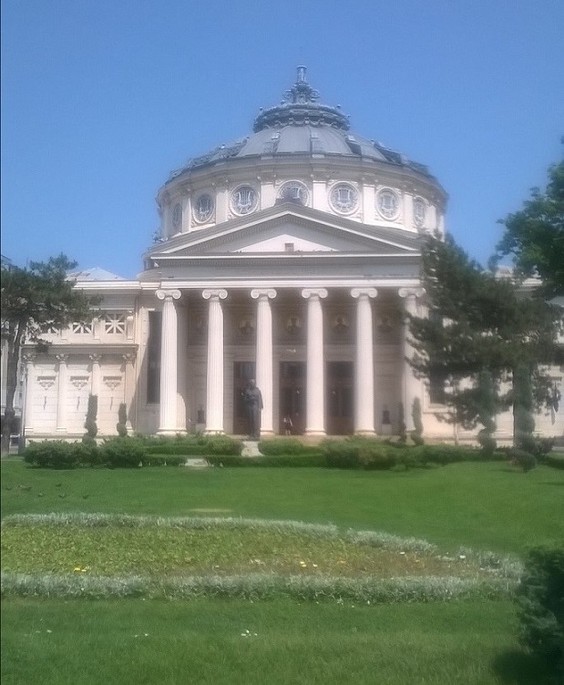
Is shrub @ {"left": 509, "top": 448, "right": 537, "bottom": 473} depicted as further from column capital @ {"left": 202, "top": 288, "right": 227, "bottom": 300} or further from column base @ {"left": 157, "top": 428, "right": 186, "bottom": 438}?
column capital @ {"left": 202, "top": 288, "right": 227, "bottom": 300}

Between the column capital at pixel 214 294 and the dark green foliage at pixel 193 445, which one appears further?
the column capital at pixel 214 294

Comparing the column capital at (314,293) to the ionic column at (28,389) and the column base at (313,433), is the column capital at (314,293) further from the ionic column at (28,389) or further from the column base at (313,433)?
the ionic column at (28,389)

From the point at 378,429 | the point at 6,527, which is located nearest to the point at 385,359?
the point at 378,429

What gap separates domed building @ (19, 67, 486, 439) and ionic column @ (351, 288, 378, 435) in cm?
1

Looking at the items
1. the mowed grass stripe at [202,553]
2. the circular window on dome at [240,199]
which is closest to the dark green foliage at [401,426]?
the mowed grass stripe at [202,553]

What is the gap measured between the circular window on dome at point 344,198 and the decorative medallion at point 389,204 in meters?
0.33

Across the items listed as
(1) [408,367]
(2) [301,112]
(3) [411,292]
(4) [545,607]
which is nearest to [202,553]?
(1) [408,367]

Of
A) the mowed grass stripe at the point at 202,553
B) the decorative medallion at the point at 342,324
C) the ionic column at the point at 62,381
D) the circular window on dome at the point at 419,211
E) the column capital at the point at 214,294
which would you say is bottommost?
the mowed grass stripe at the point at 202,553

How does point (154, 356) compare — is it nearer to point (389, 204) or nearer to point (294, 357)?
point (294, 357)

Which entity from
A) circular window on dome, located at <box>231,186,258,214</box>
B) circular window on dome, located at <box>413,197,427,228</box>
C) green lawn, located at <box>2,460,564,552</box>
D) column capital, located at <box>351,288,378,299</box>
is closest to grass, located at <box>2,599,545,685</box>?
green lawn, located at <box>2,460,564,552</box>

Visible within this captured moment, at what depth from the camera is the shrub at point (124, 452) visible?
5.09 meters

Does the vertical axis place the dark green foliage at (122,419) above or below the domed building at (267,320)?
below

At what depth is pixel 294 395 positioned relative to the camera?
20.0 ft

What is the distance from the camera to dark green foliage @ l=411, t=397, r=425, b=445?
16.7 ft
